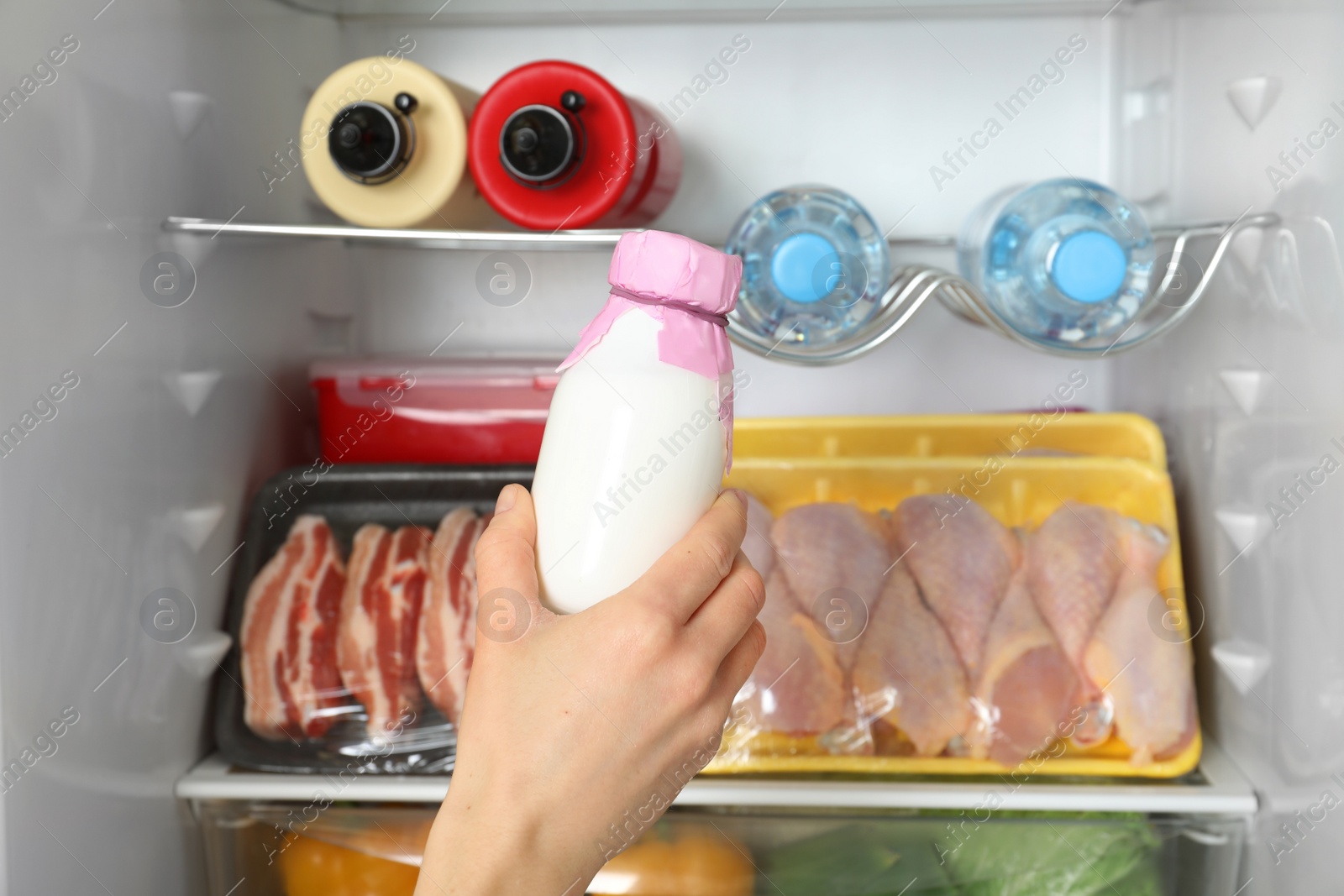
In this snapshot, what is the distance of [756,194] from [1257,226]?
52cm

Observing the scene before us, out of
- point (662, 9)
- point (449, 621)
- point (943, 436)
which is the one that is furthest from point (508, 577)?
point (662, 9)

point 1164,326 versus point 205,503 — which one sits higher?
point 1164,326

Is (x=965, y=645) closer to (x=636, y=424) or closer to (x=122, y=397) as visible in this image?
(x=636, y=424)

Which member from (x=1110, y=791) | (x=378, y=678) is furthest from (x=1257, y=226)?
(x=378, y=678)

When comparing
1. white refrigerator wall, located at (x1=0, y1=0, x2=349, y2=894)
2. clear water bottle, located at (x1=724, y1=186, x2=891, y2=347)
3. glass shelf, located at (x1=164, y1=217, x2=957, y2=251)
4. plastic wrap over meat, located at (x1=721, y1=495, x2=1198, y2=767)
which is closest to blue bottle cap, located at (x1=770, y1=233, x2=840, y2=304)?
clear water bottle, located at (x1=724, y1=186, x2=891, y2=347)

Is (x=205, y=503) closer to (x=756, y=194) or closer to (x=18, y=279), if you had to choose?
(x=18, y=279)

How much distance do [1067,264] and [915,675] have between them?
15.4 inches

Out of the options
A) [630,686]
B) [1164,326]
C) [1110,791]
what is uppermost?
[1164,326]

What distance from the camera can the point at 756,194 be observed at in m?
1.10

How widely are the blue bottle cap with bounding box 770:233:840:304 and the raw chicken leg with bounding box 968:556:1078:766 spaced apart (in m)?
0.37

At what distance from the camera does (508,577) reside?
57 cm

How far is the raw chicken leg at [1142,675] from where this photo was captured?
823 mm

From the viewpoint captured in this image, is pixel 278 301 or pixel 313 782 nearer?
pixel 313 782

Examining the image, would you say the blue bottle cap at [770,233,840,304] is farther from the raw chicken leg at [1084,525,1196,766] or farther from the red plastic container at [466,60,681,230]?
the raw chicken leg at [1084,525,1196,766]
